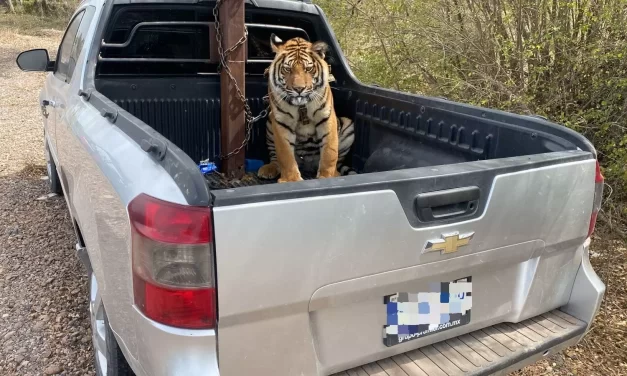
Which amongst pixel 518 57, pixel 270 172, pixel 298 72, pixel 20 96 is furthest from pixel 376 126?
pixel 20 96

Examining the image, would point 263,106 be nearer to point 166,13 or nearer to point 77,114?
point 166,13

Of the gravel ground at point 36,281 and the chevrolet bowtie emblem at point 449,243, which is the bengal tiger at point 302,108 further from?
the chevrolet bowtie emblem at point 449,243

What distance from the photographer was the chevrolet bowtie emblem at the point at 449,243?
1.82 meters

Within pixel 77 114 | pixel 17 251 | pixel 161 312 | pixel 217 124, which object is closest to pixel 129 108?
pixel 217 124

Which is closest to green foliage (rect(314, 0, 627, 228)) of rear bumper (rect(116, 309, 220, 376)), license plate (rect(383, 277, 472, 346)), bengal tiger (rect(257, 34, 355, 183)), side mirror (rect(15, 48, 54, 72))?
bengal tiger (rect(257, 34, 355, 183))

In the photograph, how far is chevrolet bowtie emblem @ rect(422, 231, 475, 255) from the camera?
1.82 meters

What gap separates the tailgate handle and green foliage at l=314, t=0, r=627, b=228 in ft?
9.56

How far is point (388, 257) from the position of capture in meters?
1.75

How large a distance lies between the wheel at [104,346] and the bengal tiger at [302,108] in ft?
5.53

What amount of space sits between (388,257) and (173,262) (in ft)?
2.32

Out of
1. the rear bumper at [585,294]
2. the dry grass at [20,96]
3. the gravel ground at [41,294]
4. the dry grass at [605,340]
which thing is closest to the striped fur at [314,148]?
the gravel ground at [41,294]

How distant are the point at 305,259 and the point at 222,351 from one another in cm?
38

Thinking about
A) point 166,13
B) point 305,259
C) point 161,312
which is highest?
point 166,13

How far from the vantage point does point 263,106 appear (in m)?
4.43
